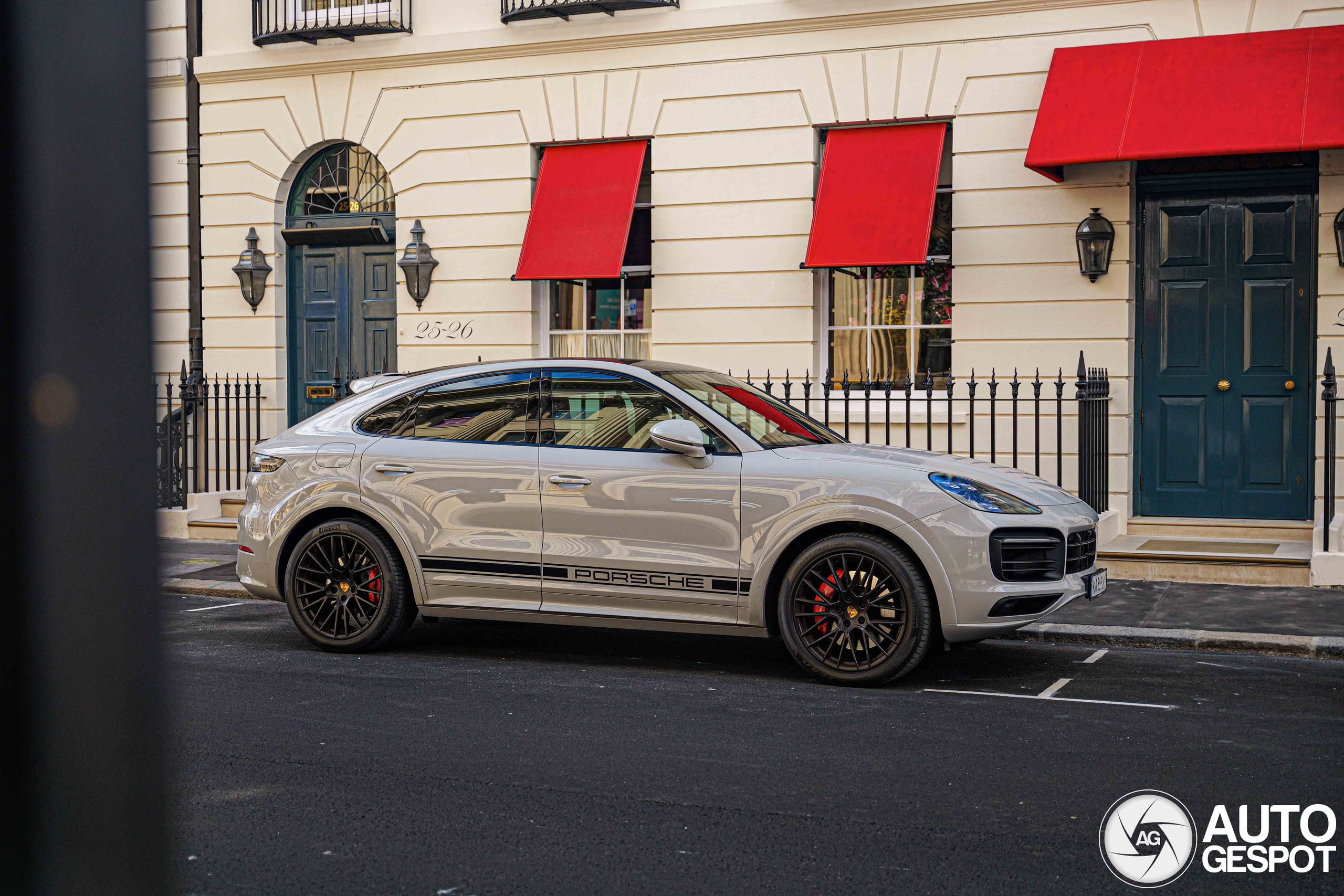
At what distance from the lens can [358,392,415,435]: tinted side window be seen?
7.73 meters

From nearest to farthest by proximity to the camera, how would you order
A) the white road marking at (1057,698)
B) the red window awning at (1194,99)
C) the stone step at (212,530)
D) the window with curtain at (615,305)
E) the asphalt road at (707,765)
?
the asphalt road at (707,765)
the white road marking at (1057,698)
the red window awning at (1194,99)
the stone step at (212,530)
the window with curtain at (615,305)

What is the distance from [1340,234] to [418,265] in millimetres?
8693

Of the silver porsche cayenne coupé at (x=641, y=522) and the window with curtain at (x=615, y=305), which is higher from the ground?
the window with curtain at (x=615, y=305)

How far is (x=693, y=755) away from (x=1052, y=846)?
63.1 inches

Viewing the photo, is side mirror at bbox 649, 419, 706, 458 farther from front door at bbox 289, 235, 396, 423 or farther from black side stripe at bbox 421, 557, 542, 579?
front door at bbox 289, 235, 396, 423

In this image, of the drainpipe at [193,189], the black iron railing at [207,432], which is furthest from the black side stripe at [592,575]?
the drainpipe at [193,189]

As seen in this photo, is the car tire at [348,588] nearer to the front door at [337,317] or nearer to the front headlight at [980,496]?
the front headlight at [980,496]

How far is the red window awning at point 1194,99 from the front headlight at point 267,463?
6753 millimetres

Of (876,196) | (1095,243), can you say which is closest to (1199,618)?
(1095,243)

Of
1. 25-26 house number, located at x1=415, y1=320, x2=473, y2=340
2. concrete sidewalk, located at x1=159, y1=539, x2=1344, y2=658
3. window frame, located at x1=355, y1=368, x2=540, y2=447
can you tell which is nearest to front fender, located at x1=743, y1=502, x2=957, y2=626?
window frame, located at x1=355, y1=368, x2=540, y2=447

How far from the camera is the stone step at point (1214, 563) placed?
9.77 metres

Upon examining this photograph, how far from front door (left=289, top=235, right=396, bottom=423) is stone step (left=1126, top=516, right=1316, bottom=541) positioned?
26.4ft

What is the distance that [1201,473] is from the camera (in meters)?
11.9

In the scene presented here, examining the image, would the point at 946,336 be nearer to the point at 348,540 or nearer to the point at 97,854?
the point at 348,540
